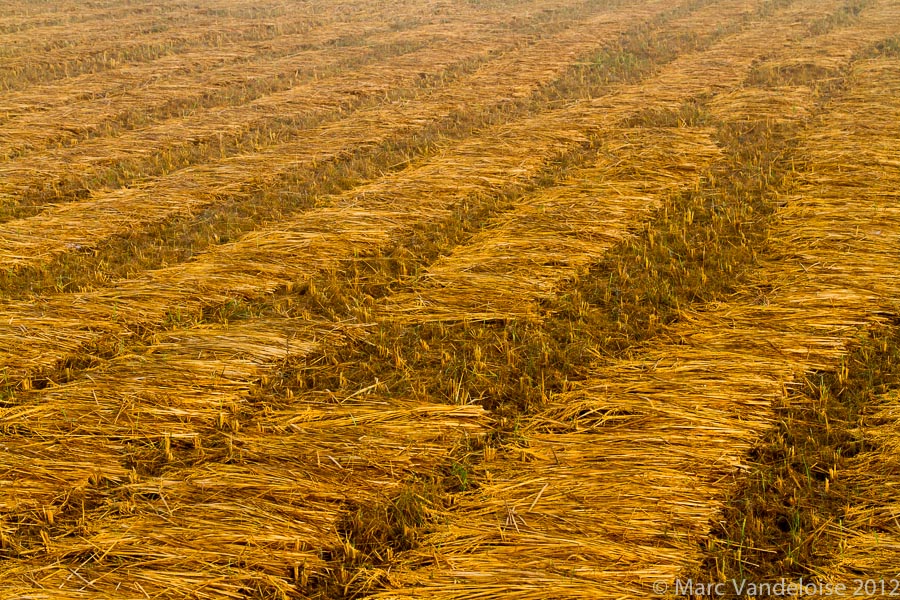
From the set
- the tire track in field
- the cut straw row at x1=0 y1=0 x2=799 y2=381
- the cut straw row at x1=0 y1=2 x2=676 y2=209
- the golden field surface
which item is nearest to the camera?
the tire track in field

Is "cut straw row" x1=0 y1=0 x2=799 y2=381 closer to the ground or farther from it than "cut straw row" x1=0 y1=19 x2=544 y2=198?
closer to the ground

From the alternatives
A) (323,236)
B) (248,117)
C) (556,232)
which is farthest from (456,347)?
(248,117)

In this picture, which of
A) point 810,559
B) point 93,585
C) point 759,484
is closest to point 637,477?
point 759,484

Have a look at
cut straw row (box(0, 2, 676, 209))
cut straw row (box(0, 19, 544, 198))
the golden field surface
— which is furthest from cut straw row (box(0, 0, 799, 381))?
cut straw row (box(0, 19, 544, 198))

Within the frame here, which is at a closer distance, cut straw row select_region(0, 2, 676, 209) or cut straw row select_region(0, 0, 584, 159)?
cut straw row select_region(0, 2, 676, 209)

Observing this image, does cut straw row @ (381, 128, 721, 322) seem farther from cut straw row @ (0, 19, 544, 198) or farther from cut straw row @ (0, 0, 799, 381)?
cut straw row @ (0, 19, 544, 198)

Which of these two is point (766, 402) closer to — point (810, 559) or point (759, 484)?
point (759, 484)

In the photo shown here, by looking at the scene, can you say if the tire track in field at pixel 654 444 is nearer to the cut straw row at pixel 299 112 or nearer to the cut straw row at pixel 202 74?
the cut straw row at pixel 299 112
